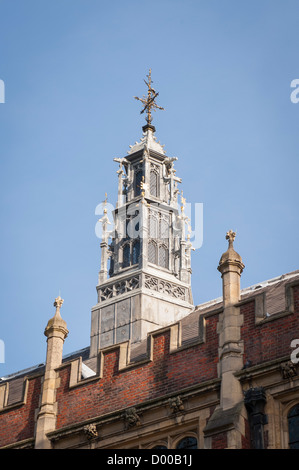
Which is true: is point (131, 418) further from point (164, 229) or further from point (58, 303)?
point (164, 229)

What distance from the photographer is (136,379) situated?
99.9 feet

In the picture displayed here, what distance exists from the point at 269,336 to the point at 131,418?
4.06 meters

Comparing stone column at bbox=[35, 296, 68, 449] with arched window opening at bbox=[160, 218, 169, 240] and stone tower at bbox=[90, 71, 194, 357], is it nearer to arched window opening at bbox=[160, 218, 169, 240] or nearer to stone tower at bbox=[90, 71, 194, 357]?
stone tower at bbox=[90, 71, 194, 357]

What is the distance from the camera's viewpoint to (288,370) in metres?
27.4

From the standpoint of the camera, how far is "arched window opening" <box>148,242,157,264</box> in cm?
4469

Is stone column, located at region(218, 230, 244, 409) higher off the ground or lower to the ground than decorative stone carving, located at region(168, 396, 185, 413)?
higher

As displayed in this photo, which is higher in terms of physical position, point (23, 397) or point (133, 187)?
point (133, 187)

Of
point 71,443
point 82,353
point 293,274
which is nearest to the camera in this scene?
point 71,443

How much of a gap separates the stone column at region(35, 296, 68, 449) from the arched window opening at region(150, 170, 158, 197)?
42.4 ft

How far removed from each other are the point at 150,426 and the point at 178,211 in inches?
700

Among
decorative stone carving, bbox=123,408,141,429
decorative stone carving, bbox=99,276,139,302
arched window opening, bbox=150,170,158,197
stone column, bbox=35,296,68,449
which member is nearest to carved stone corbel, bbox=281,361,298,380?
decorative stone carving, bbox=123,408,141,429

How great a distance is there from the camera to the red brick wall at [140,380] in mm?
29328
